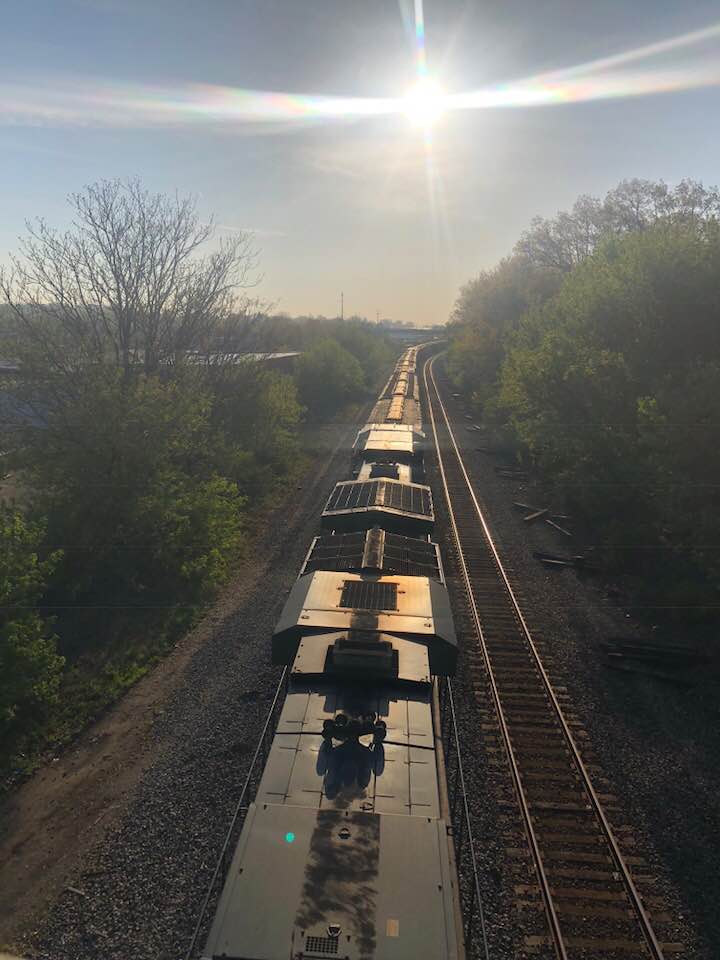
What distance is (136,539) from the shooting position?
20.3 meters

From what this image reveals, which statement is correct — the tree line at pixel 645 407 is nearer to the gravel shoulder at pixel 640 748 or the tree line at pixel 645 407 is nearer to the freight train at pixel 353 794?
the gravel shoulder at pixel 640 748

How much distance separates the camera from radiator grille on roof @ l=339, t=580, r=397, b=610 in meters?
13.1

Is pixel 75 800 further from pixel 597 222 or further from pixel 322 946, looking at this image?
pixel 597 222

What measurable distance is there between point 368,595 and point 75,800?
25.9ft

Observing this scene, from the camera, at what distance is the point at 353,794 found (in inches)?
315

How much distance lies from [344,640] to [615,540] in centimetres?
1769

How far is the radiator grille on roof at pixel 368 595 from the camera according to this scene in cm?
1311

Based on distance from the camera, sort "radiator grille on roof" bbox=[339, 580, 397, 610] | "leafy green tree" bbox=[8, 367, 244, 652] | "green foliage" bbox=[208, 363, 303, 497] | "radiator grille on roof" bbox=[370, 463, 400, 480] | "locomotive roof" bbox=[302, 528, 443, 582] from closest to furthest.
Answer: "radiator grille on roof" bbox=[339, 580, 397, 610]
"locomotive roof" bbox=[302, 528, 443, 582]
"leafy green tree" bbox=[8, 367, 244, 652]
"radiator grille on roof" bbox=[370, 463, 400, 480]
"green foliage" bbox=[208, 363, 303, 497]

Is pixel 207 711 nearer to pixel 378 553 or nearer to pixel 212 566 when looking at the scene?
pixel 378 553

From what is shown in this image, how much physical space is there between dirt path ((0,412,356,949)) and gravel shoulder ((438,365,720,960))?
7.84m

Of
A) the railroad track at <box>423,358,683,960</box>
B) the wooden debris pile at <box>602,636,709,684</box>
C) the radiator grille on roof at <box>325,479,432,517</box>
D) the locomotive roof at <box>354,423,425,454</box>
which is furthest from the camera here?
Answer: the locomotive roof at <box>354,423,425,454</box>

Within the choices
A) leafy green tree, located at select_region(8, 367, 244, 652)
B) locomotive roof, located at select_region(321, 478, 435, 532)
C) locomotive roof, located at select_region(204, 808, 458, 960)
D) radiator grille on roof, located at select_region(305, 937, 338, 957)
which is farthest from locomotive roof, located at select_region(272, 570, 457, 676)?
leafy green tree, located at select_region(8, 367, 244, 652)

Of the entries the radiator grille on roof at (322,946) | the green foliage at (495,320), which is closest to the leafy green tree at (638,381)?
the radiator grille on roof at (322,946)

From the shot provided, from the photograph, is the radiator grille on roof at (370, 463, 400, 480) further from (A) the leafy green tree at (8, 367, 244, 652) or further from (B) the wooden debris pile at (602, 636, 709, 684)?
(B) the wooden debris pile at (602, 636, 709, 684)
